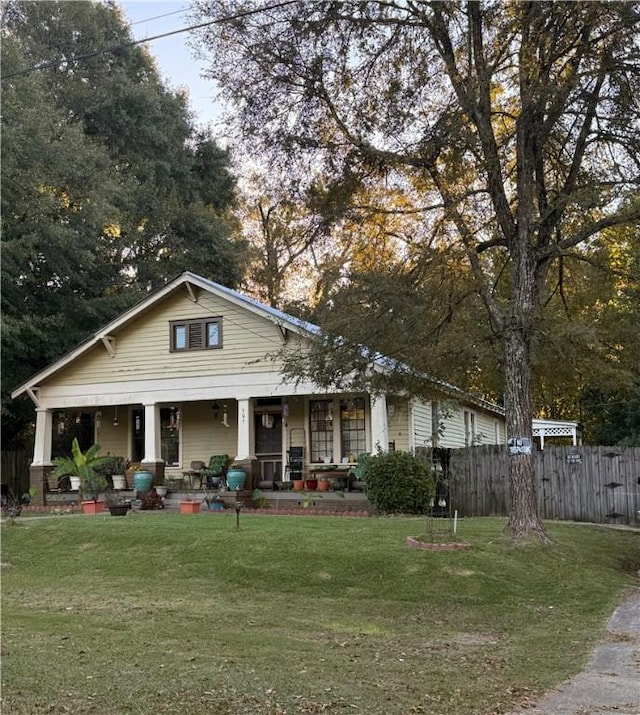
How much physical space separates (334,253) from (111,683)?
9494 mm

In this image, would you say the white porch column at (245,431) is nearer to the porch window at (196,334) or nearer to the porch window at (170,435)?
the porch window at (196,334)

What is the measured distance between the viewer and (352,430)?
69.0 feet

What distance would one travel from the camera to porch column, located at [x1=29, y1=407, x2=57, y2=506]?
22153 mm

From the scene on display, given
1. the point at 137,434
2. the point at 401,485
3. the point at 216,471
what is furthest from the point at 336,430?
the point at 137,434

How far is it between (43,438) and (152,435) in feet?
12.6

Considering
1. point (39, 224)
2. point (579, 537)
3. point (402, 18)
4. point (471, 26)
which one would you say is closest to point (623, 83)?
point (471, 26)

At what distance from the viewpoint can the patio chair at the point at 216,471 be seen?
808 inches

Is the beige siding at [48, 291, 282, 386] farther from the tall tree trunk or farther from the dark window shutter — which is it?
the tall tree trunk

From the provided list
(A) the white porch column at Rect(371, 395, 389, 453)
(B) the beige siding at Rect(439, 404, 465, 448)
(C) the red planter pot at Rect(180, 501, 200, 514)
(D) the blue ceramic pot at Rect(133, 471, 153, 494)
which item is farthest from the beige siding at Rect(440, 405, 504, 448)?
(D) the blue ceramic pot at Rect(133, 471, 153, 494)

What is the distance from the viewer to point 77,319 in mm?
26453

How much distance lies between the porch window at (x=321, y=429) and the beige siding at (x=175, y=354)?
2.22 m

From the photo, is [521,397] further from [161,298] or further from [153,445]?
[161,298]

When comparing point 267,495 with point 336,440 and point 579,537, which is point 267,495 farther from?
point 579,537

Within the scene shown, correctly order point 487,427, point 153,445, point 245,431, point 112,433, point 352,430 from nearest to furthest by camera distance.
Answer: point 245,431
point 352,430
point 153,445
point 112,433
point 487,427
